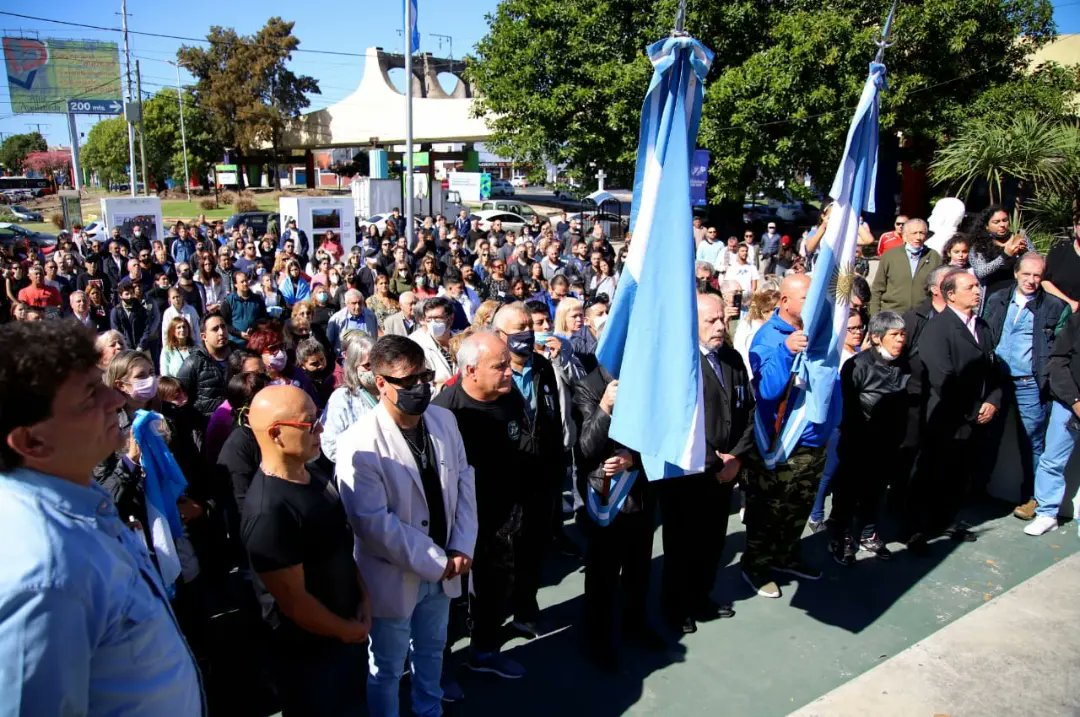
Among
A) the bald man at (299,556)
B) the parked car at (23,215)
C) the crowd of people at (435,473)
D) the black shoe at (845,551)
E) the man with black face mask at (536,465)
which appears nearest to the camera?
the crowd of people at (435,473)

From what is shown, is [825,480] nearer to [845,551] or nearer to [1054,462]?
[845,551]

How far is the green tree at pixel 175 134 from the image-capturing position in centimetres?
5441

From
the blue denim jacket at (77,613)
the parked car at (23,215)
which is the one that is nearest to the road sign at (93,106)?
the parked car at (23,215)

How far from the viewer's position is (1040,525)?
5484 mm

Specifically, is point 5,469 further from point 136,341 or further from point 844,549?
point 136,341

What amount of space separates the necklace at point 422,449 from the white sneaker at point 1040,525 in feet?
15.6

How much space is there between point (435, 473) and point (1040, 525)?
15.7 ft

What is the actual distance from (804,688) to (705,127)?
645 inches

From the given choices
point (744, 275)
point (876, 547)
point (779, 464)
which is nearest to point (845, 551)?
point (876, 547)


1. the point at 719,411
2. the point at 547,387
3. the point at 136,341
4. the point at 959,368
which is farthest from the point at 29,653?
the point at 136,341

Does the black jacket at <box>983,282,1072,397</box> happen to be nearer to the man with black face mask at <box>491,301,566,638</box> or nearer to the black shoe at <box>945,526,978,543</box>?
the black shoe at <box>945,526,978,543</box>

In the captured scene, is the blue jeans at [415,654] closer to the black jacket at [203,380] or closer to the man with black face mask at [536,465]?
the man with black face mask at [536,465]

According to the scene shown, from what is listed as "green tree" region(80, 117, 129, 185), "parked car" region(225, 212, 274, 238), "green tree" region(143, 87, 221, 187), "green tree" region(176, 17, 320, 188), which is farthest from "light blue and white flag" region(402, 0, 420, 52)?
"green tree" region(80, 117, 129, 185)

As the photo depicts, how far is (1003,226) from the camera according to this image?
7219 millimetres
